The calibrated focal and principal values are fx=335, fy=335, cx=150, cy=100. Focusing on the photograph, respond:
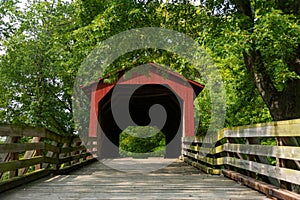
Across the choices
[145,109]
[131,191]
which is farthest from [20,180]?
[145,109]

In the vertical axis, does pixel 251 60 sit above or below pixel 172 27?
below

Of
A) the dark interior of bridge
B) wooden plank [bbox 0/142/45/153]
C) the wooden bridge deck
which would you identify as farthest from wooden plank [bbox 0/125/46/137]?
the dark interior of bridge

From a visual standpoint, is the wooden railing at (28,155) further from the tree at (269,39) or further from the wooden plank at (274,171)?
the tree at (269,39)

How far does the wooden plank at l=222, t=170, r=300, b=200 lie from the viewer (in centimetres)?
295

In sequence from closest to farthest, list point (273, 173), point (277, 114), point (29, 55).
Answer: point (273, 173), point (277, 114), point (29, 55)

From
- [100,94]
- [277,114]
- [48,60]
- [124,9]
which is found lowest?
[277,114]

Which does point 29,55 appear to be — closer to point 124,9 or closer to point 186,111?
point 186,111

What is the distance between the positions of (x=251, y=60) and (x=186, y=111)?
4011 mm

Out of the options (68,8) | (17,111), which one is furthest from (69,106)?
(68,8)

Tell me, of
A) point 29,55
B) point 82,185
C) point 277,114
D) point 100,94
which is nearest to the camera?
point 82,185

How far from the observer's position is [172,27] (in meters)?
7.99

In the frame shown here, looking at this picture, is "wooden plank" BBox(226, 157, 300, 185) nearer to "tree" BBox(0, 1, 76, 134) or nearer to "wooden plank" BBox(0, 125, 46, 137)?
"wooden plank" BBox(0, 125, 46, 137)

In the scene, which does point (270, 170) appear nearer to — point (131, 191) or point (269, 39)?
point (131, 191)

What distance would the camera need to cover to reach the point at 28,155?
15.7ft
